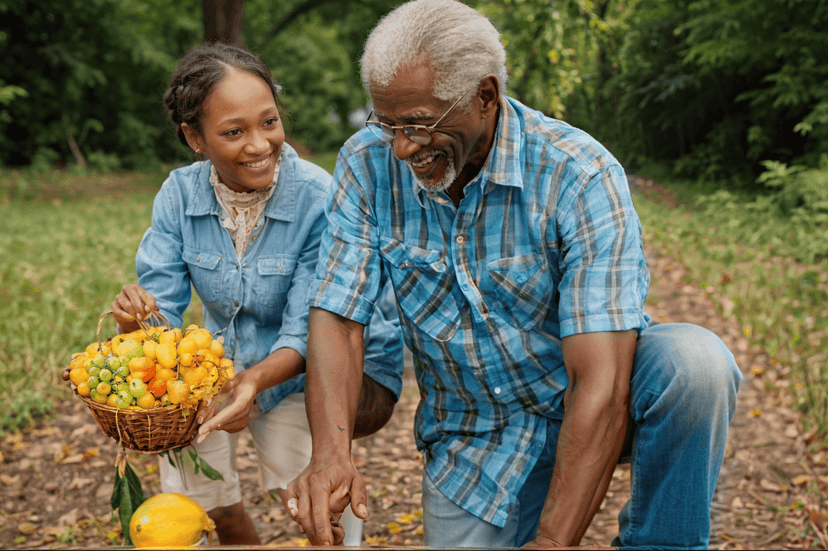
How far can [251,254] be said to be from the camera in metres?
2.46

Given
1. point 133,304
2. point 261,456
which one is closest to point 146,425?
point 133,304

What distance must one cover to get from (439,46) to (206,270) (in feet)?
3.83

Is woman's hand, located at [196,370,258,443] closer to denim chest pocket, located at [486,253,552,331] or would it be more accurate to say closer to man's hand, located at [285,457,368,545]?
man's hand, located at [285,457,368,545]

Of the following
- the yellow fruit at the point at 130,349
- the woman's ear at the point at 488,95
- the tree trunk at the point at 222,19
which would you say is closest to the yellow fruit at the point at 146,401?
the yellow fruit at the point at 130,349

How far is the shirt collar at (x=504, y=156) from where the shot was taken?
2.03 metres

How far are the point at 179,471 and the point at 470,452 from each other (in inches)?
41.7

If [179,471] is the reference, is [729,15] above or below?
above

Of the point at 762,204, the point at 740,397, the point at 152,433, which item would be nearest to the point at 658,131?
the point at 762,204

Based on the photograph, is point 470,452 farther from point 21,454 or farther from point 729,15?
point 729,15

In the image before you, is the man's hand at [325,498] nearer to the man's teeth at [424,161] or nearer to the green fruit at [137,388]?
the green fruit at [137,388]

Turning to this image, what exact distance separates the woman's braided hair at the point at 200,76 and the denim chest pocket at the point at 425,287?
2.49 feet

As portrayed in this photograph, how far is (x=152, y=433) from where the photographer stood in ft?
6.39

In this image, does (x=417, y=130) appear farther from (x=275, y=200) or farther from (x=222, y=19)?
(x=222, y=19)

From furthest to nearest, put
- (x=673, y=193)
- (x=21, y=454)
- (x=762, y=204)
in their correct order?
(x=673, y=193), (x=762, y=204), (x=21, y=454)
